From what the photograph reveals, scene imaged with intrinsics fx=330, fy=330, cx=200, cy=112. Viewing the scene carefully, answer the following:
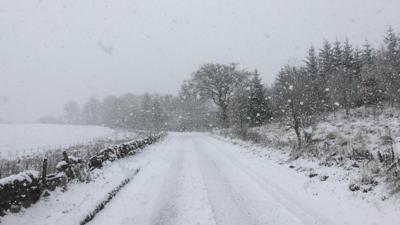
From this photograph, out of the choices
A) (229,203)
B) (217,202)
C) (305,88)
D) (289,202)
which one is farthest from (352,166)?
(305,88)

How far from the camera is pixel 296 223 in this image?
599 cm

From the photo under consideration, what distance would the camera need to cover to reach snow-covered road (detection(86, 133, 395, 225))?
6.34 meters

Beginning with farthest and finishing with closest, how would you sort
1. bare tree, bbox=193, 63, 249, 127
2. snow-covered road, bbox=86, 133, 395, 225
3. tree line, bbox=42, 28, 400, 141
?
bare tree, bbox=193, 63, 249, 127, tree line, bbox=42, 28, 400, 141, snow-covered road, bbox=86, 133, 395, 225

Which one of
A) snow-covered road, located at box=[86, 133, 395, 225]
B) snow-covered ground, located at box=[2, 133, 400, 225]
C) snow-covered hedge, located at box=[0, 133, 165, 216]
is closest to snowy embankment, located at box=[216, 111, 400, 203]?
snow-covered ground, located at box=[2, 133, 400, 225]

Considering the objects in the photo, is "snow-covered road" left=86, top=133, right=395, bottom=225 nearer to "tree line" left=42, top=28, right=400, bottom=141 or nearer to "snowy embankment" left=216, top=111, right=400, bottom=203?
"snowy embankment" left=216, top=111, right=400, bottom=203

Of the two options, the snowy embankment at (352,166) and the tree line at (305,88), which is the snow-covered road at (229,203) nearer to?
the snowy embankment at (352,166)

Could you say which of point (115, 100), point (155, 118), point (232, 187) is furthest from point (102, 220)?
point (115, 100)

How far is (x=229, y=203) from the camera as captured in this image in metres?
7.54

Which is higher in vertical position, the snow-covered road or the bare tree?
the bare tree

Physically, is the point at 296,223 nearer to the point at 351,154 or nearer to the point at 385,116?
the point at 351,154

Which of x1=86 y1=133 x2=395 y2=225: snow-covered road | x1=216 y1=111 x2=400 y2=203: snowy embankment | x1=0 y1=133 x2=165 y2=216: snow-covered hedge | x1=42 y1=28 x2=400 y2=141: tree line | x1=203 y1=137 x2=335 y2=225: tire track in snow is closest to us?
x1=203 y1=137 x2=335 y2=225: tire track in snow

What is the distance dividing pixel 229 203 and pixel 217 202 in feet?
0.95

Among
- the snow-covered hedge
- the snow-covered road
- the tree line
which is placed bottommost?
the snow-covered road

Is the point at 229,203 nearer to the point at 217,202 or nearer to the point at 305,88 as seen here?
the point at 217,202
